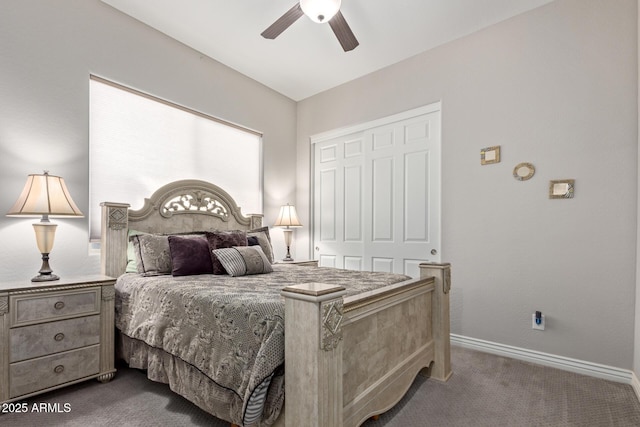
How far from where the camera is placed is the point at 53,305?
6.75ft

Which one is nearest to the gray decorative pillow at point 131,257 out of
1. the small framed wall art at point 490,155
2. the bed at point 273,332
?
the bed at point 273,332

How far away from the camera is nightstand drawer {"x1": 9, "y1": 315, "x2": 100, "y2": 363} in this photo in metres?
1.92

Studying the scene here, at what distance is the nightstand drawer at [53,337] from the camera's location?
6.28 ft

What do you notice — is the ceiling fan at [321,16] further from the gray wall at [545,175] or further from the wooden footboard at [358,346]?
the wooden footboard at [358,346]

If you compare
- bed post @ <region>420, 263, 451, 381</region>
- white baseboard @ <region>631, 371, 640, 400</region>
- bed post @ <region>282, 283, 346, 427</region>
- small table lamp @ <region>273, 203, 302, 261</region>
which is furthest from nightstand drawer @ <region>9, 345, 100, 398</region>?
white baseboard @ <region>631, 371, 640, 400</region>

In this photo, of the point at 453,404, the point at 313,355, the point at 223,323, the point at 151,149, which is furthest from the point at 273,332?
the point at 151,149

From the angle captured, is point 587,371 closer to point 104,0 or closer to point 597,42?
point 597,42

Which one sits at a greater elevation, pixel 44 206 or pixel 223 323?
pixel 44 206

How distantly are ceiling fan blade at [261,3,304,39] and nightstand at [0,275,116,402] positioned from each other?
7.31 ft

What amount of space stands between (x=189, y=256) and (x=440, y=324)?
1.99 metres

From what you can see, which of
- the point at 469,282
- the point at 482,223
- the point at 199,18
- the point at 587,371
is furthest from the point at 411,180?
the point at 199,18

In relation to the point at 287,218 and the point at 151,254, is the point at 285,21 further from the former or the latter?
the point at 287,218

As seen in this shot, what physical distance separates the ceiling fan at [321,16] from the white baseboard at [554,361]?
9.40ft

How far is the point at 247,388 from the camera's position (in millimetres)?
1373
